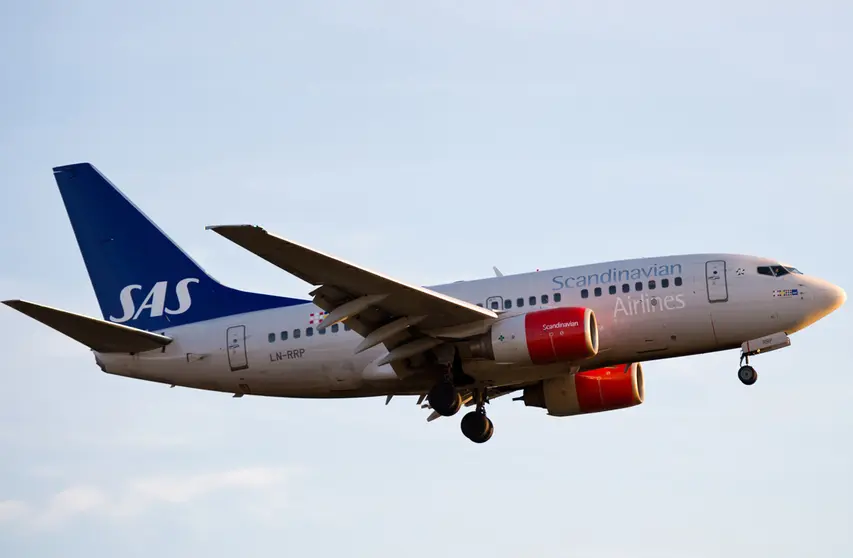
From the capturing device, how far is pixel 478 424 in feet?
130

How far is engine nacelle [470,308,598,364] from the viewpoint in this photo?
112 feet

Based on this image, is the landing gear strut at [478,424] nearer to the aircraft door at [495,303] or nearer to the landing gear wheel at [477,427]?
the landing gear wheel at [477,427]

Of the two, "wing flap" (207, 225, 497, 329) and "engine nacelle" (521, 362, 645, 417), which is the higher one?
"wing flap" (207, 225, 497, 329)

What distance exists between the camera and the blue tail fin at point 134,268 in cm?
3966

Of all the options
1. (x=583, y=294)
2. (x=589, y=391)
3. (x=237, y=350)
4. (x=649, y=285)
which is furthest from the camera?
(x=589, y=391)

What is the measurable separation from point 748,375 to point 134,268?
59.2ft

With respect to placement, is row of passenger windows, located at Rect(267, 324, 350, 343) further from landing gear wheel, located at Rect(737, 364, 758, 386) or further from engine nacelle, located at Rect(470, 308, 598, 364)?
landing gear wheel, located at Rect(737, 364, 758, 386)

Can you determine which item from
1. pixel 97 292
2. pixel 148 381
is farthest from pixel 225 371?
pixel 97 292

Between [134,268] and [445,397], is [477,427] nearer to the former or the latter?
[445,397]

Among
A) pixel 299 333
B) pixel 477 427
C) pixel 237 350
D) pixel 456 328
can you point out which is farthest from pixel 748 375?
pixel 237 350

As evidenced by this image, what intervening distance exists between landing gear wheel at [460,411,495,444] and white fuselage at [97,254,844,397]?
2.45 meters

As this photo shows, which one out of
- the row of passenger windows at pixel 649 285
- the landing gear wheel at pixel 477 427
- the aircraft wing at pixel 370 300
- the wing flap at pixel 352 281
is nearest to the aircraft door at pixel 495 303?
the aircraft wing at pixel 370 300

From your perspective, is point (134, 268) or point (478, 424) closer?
point (478, 424)

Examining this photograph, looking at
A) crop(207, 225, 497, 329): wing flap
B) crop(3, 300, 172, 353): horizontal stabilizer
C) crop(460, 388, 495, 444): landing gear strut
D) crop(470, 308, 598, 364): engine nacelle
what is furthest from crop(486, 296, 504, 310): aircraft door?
crop(3, 300, 172, 353): horizontal stabilizer
